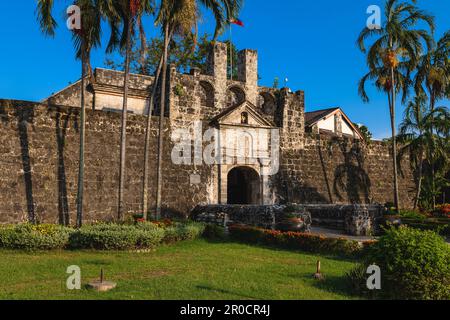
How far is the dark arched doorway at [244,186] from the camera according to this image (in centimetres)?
2231

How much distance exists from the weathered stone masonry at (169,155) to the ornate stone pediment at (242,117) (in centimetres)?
7

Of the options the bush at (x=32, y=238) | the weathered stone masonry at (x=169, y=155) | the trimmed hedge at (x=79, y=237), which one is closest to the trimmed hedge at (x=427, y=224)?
the weathered stone masonry at (x=169, y=155)

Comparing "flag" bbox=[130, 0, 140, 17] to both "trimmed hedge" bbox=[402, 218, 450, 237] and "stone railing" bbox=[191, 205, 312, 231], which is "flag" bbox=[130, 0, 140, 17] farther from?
"trimmed hedge" bbox=[402, 218, 450, 237]

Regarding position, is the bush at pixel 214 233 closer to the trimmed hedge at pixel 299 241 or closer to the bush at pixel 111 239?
the trimmed hedge at pixel 299 241

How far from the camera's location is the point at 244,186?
23500mm

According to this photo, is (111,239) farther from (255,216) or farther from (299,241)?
(255,216)

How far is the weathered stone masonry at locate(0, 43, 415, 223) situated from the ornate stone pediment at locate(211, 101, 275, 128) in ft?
0.24

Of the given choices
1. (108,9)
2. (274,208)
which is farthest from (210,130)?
(108,9)

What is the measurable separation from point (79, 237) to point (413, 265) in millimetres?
8882

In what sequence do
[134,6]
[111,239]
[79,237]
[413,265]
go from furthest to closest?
[134,6] < [79,237] < [111,239] < [413,265]

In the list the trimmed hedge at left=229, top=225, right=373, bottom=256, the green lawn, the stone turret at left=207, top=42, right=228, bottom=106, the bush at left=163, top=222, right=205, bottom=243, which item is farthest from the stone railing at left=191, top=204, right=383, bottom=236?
the stone turret at left=207, top=42, right=228, bottom=106

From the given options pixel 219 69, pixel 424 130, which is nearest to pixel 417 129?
pixel 424 130
